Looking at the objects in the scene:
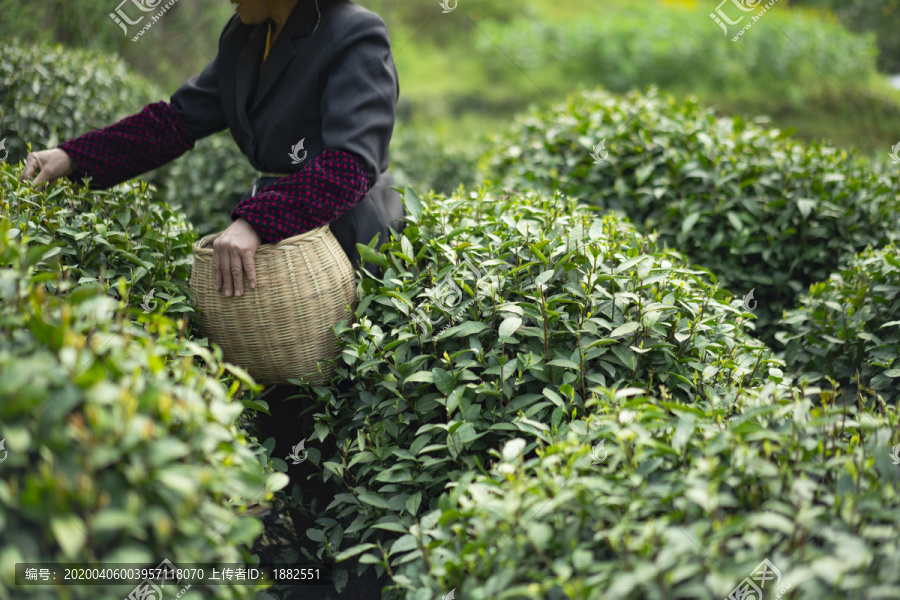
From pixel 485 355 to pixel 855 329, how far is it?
148cm

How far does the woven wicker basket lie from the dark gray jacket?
27 centimetres

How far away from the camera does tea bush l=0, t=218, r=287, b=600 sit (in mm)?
981

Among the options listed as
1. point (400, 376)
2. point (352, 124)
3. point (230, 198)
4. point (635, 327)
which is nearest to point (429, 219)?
point (352, 124)

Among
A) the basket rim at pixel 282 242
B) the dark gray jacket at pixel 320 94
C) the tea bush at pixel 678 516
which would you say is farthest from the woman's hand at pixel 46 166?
the tea bush at pixel 678 516

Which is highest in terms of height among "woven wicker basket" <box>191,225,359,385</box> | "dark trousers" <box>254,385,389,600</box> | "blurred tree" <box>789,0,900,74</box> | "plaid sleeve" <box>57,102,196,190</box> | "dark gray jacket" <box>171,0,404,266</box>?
"blurred tree" <box>789,0,900,74</box>

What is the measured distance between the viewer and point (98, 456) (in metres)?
0.99

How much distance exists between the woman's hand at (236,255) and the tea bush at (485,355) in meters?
0.31

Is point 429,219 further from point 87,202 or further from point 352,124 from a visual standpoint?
point 87,202

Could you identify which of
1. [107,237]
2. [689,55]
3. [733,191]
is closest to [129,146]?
[107,237]

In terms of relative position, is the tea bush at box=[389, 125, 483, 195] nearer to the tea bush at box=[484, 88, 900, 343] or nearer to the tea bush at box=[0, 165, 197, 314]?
the tea bush at box=[484, 88, 900, 343]

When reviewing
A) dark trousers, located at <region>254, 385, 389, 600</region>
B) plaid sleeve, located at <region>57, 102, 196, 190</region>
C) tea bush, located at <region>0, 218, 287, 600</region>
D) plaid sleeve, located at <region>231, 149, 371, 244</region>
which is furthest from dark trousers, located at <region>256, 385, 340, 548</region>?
plaid sleeve, located at <region>57, 102, 196, 190</region>

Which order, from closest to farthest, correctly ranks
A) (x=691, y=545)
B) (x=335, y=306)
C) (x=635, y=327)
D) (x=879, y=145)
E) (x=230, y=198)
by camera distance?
(x=691, y=545)
(x=635, y=327)
(x=335, y=306)
(x=230, y=198)
(x=879, y=145)

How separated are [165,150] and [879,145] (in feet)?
32.6

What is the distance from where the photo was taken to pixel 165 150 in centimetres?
236
